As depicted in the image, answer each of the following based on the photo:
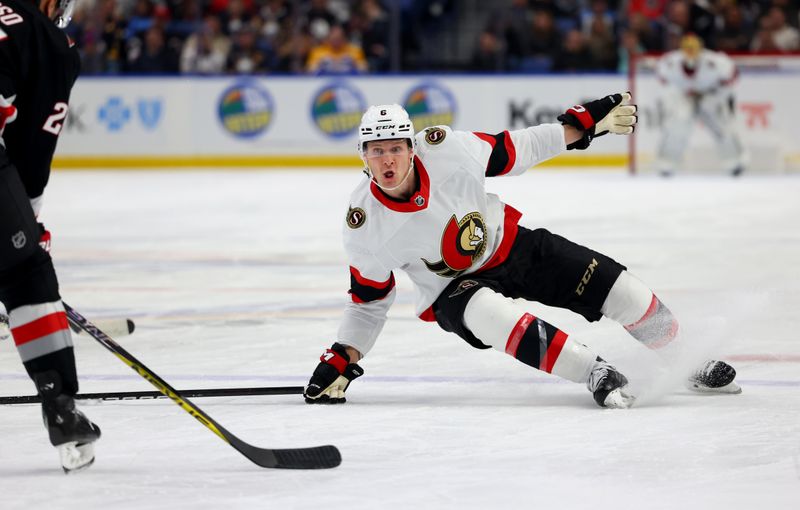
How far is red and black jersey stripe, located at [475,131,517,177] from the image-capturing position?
3455 millimetres

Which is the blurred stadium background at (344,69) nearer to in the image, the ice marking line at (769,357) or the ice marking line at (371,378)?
the ice marking line at (769,357)

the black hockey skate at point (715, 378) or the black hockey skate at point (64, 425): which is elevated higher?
the black hockey skate at point (64, 425)

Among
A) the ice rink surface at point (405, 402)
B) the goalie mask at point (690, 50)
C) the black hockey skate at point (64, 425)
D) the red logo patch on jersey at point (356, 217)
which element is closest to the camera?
the ice rink surface at point (405, 402)

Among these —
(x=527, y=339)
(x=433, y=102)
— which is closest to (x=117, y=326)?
(x=527, y=339)

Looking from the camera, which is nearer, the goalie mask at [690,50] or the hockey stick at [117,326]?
the hockey stick at [117,326]

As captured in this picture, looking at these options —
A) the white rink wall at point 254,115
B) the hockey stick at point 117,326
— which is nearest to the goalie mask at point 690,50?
the white rink wall at point 254,115

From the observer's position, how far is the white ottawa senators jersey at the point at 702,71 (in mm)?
11891

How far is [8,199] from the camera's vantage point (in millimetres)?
2502

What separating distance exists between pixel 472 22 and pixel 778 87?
3000 mm

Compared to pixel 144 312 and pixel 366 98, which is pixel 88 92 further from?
pixel 144 312

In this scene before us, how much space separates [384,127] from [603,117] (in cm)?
65

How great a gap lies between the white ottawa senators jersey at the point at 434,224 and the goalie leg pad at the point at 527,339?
158 mm

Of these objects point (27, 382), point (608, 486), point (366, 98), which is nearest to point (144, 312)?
point (27, 382)

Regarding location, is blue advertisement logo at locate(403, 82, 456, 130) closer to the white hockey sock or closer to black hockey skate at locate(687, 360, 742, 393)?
the white hockey sock
